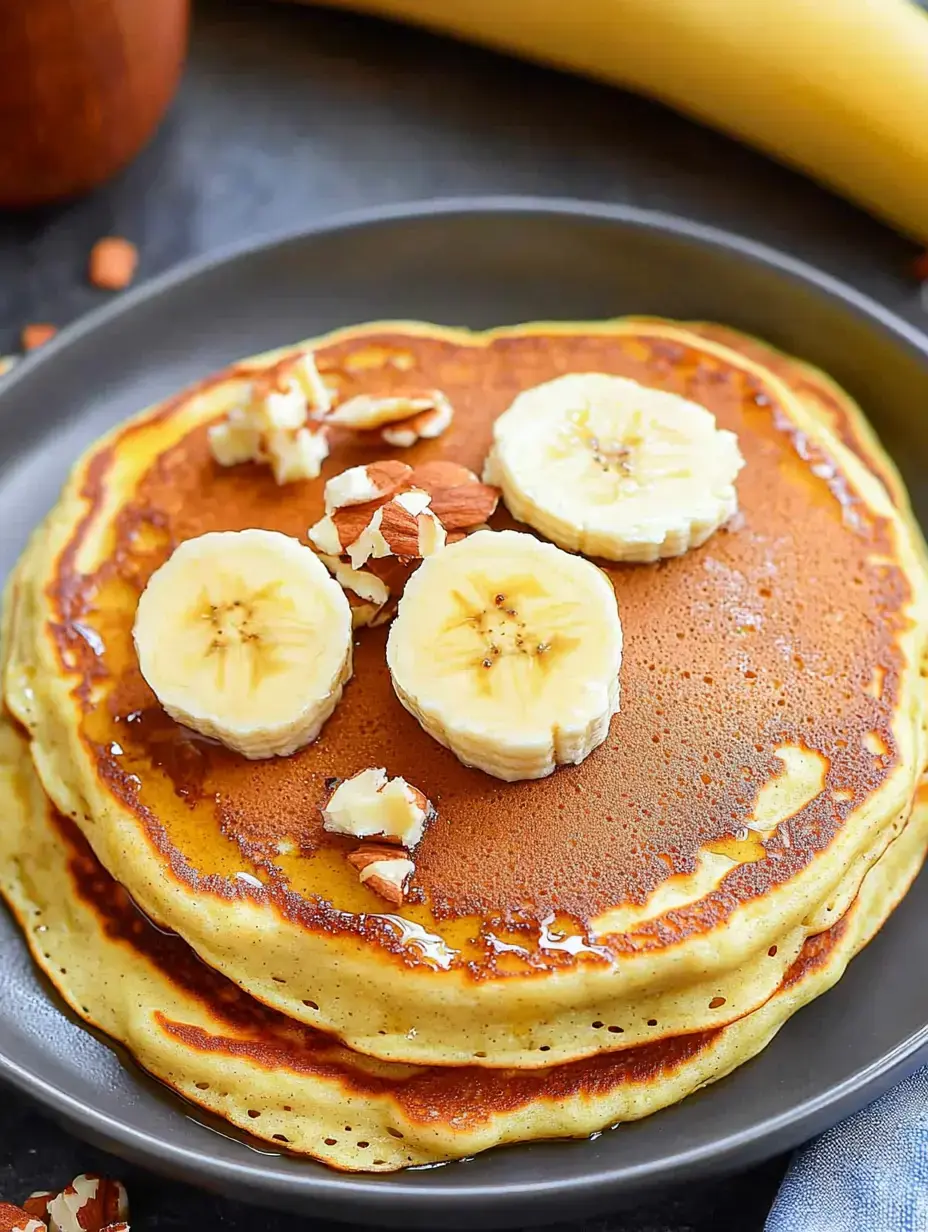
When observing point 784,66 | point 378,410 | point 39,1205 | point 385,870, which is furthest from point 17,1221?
point 784,66

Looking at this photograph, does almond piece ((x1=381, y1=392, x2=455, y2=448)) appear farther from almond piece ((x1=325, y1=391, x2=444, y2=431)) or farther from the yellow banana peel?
the yellow banana peel

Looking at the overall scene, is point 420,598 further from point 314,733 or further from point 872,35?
point 872,35

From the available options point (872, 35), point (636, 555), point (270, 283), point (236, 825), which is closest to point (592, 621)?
point (636, 555)

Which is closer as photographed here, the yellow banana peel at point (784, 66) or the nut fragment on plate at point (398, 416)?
the nut fragment on plate at point (398, 416)

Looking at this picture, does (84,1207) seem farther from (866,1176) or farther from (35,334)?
(35,334)

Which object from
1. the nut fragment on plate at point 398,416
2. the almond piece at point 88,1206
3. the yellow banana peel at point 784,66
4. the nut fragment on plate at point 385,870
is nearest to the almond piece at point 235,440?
the nut fragment on plate at point 398,416

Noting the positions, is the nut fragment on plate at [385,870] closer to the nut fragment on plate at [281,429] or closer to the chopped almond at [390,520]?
the chopped almond at [390,520]
